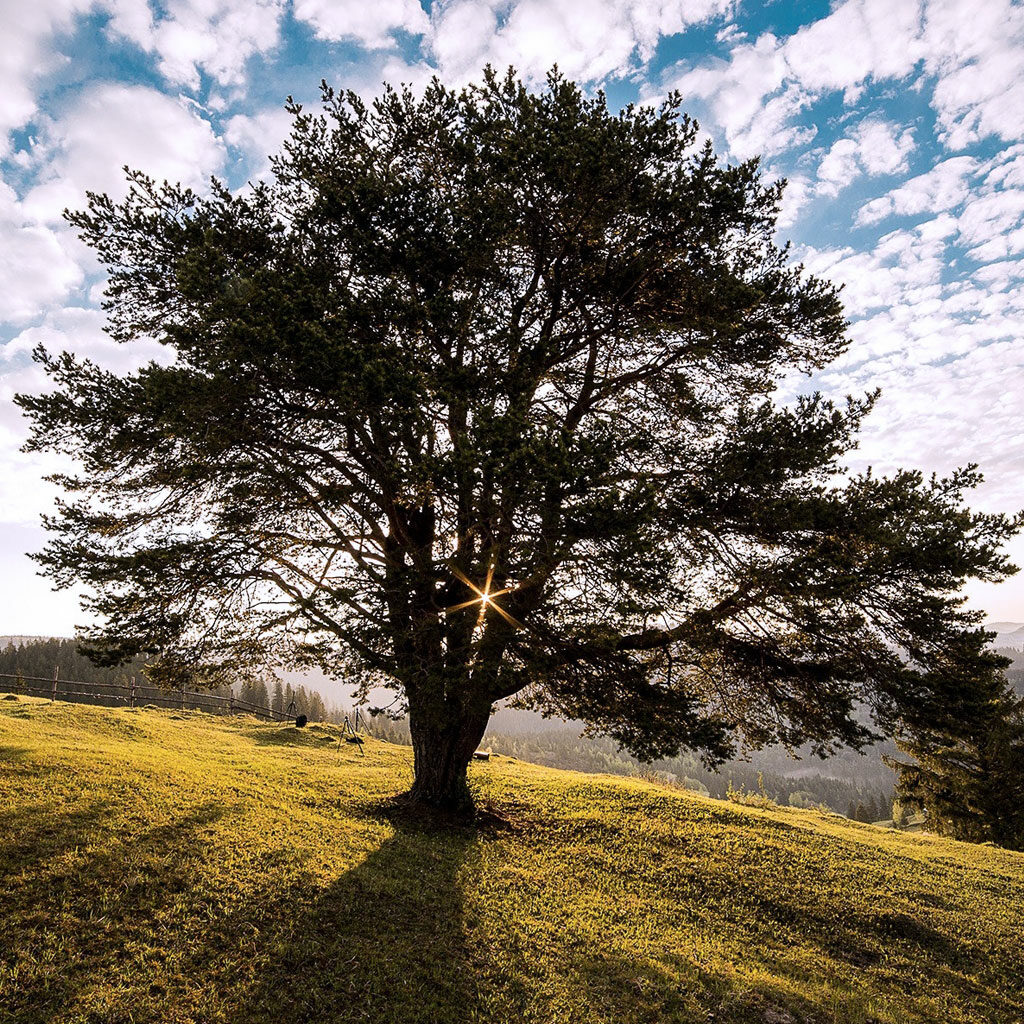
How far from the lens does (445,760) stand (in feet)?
40.7

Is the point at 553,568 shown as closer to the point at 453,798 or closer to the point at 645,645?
the point at 645,645

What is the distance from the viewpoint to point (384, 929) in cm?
713

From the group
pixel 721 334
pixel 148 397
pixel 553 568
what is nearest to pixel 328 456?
pixel 148 397

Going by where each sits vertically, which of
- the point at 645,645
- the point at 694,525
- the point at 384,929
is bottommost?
the point at 384,929

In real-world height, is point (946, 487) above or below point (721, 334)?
below

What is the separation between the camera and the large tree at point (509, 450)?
877cm

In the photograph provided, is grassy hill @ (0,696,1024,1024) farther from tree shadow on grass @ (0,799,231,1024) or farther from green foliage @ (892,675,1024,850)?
green foliage @ (892,675,1024,850)

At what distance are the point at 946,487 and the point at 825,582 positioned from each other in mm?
2946

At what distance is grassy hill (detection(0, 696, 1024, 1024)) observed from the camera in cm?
569

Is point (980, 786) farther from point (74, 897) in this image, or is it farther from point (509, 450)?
point (74, 897)

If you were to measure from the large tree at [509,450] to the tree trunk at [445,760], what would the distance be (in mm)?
976

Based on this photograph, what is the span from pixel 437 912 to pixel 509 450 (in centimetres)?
641

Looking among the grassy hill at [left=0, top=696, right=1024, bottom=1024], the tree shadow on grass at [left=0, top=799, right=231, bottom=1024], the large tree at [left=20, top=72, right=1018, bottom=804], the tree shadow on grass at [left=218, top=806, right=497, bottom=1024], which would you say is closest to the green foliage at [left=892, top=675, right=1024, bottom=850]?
the grassy hill at [left=0, top=696, right=1024, bottom=1024]

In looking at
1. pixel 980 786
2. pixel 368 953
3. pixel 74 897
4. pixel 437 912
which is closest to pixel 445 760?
pixel 437 912
